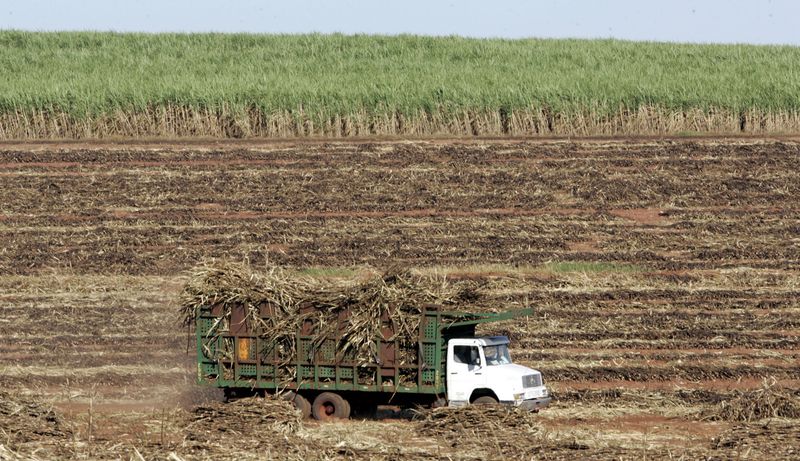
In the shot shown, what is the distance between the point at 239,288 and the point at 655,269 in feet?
39.6

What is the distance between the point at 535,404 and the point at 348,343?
2979 mm

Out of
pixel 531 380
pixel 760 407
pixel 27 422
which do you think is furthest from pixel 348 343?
pixel 760 407

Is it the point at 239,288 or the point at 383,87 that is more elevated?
the point at 383,87

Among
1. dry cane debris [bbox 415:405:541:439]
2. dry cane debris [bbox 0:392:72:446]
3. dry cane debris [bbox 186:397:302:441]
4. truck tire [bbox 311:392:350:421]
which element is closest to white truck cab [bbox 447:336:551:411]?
dry cane debris [bbox 415:405:541:439]

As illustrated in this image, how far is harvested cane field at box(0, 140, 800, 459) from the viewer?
1719cm

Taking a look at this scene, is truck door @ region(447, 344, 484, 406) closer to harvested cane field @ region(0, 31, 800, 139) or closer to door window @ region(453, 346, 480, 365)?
door window @ region(453, 346, 480, 365)

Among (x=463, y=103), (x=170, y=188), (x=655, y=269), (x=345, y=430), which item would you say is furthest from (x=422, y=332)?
(x=463, y=103)

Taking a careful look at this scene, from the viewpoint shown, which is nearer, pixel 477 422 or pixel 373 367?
pixel 477 422

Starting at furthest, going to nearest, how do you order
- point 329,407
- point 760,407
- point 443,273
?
1. point 443,273
2. point 329,407
3. point 760,407

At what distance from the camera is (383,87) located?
129ft

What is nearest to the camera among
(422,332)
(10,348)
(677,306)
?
(422,332)

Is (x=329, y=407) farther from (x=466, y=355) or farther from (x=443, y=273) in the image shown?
(x=443, y=273)

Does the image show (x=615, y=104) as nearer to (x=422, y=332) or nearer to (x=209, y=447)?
(x=422, y=332)

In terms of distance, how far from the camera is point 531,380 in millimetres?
20156
